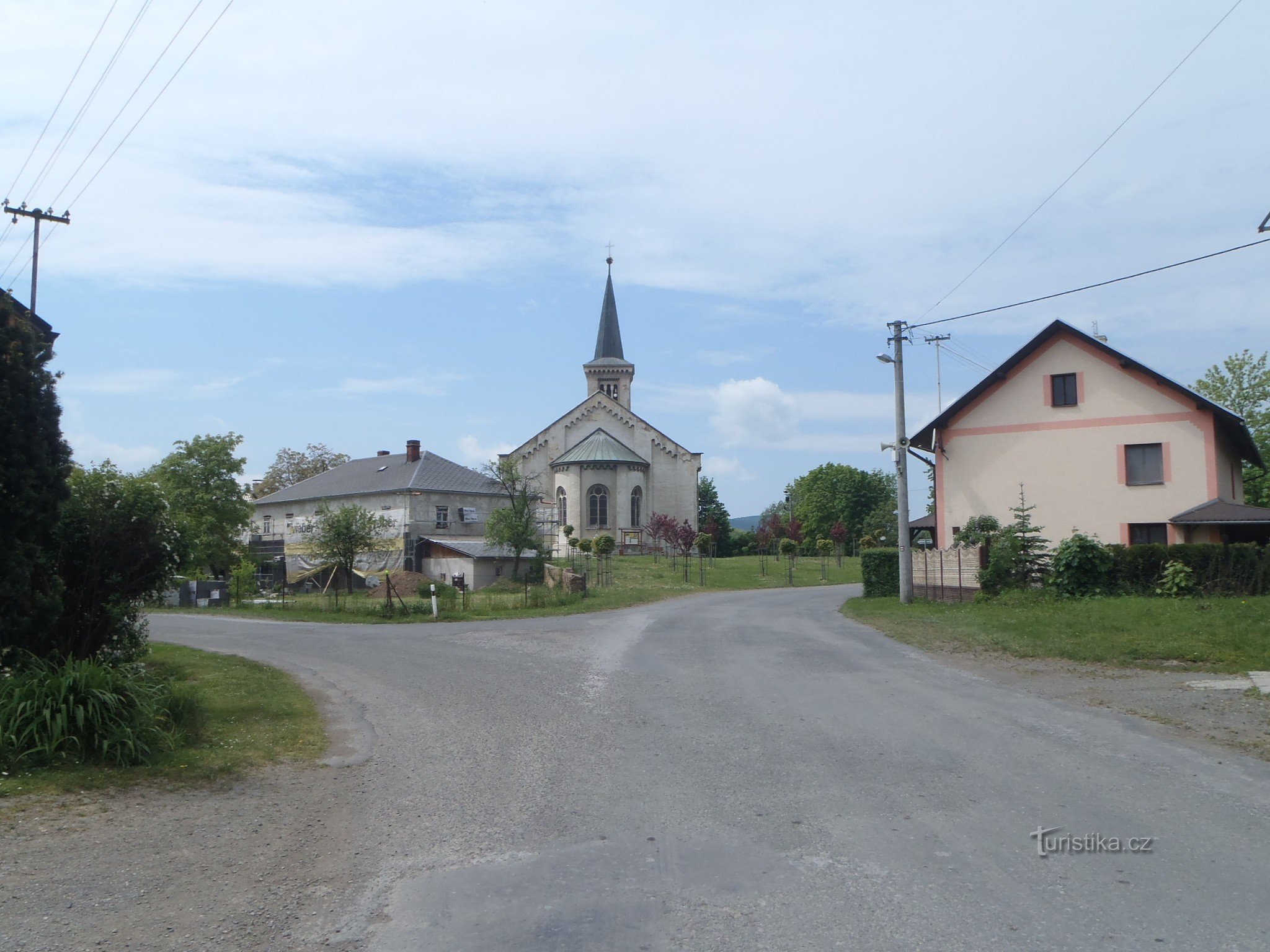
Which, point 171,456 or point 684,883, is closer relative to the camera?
point 684,883

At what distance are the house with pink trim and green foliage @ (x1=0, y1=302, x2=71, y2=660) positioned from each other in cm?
2598

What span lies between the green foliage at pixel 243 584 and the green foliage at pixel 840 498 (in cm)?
6439

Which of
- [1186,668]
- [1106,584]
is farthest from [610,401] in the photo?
[1186,668]

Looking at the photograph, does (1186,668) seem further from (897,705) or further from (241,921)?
(241,921)

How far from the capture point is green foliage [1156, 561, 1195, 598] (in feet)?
71.8

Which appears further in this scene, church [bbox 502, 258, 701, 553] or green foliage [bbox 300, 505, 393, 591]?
church [bbox 502, 258, 701, 553]

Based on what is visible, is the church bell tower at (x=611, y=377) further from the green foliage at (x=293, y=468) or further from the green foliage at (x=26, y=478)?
the green foliage at (x=26, y=478)

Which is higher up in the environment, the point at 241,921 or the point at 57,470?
the point at 57,470

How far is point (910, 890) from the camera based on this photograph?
16.7ft

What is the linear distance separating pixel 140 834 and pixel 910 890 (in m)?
4.88

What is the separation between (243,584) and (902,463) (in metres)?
26.0

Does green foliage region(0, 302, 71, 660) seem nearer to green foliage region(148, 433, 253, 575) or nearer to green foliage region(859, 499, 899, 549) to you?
green foliage region(148, 433, 253, 575)

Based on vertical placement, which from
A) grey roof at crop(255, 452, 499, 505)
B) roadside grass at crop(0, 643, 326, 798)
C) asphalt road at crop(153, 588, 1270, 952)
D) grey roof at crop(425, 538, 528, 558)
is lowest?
asphalt road at crop(153, 588, 1270, 952)

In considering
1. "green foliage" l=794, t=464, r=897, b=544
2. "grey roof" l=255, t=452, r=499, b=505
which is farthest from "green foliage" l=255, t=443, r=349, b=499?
"green foliage" l=794, t=464, r=897, b=544
